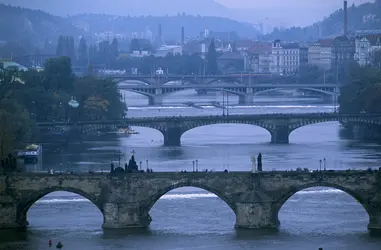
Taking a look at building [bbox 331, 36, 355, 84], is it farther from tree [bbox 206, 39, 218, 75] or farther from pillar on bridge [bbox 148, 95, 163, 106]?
pillar on bridge [bbox 148, 95, 163, 106]

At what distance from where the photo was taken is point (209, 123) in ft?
269

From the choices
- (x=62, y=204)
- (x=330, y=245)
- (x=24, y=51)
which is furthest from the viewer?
(x=24, y=51)

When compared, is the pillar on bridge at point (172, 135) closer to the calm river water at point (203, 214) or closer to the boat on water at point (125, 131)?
the calm river water at point (203, 214)

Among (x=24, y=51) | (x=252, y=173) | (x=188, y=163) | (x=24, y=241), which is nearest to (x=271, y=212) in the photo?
(x=252, y=173)

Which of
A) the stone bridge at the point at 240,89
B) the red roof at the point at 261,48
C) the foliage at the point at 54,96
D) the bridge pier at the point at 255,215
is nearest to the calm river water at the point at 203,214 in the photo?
the bridge pier at the point at 255,215

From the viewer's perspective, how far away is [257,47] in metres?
186

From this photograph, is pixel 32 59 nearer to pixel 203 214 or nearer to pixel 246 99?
pixel 246 99

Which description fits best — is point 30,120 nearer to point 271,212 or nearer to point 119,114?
point 119,114

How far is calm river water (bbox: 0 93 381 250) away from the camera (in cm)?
4800

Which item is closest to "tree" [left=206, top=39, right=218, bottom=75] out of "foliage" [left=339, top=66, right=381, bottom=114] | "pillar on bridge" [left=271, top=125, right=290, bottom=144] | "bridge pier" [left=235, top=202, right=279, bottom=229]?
"foliage" [left=339, top=66, right=381, bottom=114]

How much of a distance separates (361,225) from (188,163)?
18549 millimetres

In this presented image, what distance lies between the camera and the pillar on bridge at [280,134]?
81.1 m

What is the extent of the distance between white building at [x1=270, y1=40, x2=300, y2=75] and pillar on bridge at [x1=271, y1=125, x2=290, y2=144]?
8802 cm

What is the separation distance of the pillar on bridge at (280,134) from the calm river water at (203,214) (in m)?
3.83
